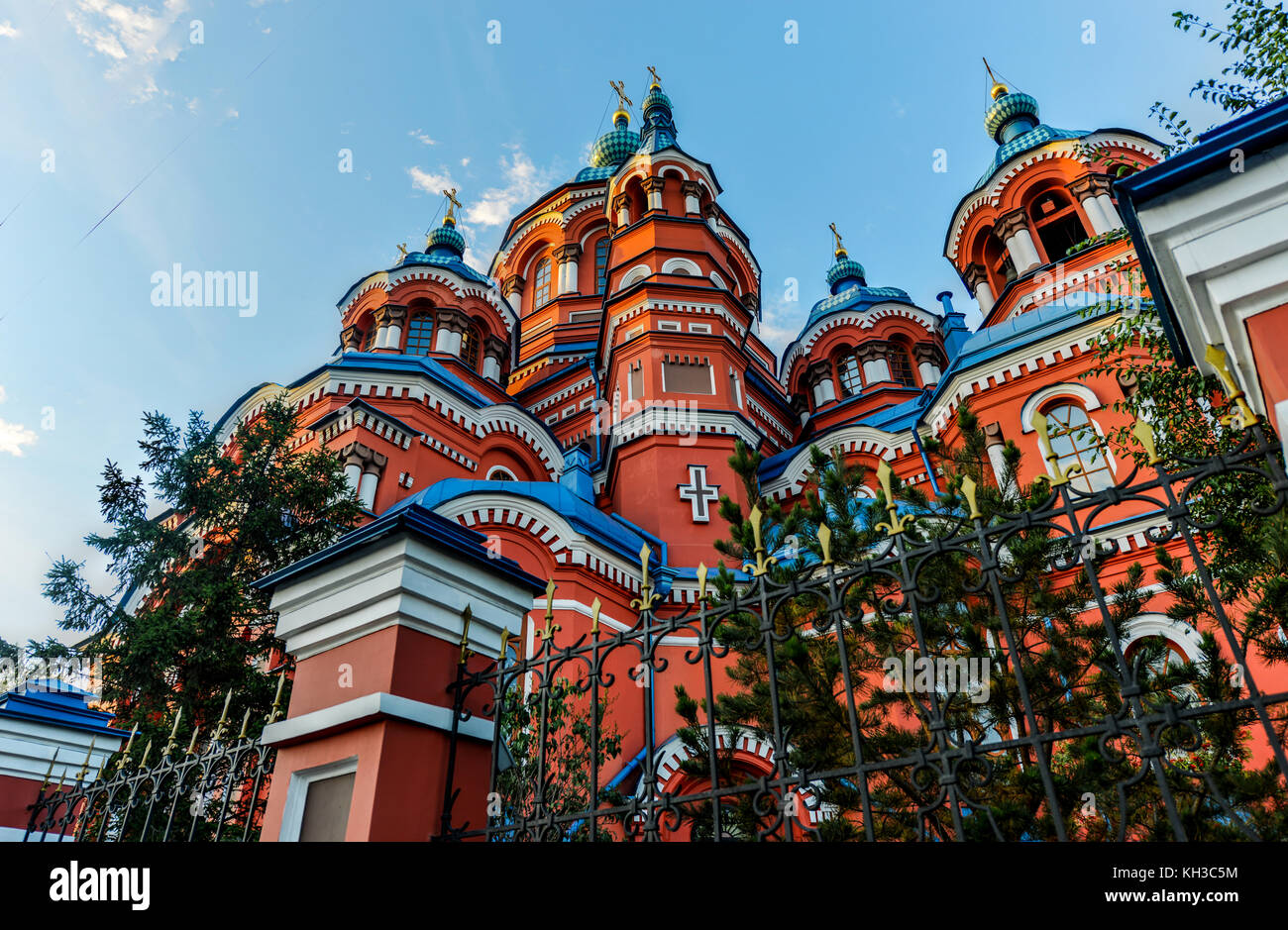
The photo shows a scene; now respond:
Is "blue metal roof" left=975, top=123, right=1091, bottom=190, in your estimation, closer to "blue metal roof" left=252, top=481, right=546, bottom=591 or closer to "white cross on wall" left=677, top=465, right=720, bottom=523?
"white cross on wall" left=677, top=465, right=720, bottom=523

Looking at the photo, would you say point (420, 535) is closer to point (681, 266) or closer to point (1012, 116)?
point (681, 266)

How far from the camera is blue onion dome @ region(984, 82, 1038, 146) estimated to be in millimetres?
19753

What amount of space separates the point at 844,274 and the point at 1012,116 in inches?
248

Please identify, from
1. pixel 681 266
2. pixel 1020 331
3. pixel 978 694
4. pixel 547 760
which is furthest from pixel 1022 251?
Answer: pixel 547 760

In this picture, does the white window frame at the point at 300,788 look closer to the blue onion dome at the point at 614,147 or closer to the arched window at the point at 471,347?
the arched window at the point at 471,347

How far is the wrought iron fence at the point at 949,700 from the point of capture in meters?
2.68

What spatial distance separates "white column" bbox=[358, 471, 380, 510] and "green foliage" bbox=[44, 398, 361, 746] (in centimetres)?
229

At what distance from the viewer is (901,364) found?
21.4 m

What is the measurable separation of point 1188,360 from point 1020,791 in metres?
2.23

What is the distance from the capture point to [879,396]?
1986 cm

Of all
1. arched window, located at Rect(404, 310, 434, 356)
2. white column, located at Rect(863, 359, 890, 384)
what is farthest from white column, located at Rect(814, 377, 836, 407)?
arched window, located at Rect(404, 310, 434, 356)
